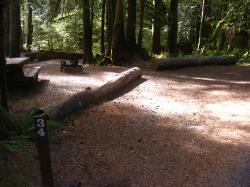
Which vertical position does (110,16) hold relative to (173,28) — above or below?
above

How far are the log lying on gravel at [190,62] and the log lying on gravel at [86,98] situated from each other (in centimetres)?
341

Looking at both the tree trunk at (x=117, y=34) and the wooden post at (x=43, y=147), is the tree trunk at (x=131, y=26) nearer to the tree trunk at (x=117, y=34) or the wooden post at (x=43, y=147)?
the tree trunk at (x=117, y=34)

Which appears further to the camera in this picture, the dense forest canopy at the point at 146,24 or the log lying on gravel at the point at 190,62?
the dense forest canopy at the point at 146,24

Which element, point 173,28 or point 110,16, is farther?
point 173,28

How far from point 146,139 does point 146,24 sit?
2268 centimetres

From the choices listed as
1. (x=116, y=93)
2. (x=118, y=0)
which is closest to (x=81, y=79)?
(x=116, y=93)

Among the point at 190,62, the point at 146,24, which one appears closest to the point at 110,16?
the point at 190,62

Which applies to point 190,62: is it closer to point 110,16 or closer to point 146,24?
point 110,16

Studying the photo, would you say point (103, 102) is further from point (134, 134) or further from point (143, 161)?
point (143, 161)

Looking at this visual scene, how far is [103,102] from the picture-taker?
9.61 meters

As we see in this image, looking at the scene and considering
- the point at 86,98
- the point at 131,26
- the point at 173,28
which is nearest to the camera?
the point at 86,98

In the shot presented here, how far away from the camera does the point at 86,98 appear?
8.88 m

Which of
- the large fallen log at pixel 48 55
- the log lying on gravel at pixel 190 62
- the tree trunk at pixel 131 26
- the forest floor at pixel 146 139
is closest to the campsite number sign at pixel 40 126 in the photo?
the forest floor at pixel 146 139

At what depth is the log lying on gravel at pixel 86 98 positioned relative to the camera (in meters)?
7.37
